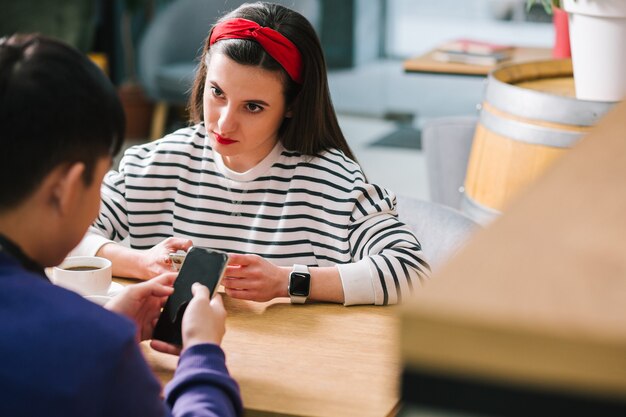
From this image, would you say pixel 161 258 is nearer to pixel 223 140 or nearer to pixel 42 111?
pixel 223 140

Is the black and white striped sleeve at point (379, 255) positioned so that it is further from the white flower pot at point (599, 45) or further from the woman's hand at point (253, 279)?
the white flower pot at point (599, 45)

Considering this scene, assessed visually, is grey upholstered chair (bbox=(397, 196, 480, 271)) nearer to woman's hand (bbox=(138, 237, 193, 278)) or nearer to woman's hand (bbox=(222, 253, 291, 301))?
woman's hand (bbox=(222, 253, 291, 301))

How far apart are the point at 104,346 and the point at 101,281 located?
637 millimetres

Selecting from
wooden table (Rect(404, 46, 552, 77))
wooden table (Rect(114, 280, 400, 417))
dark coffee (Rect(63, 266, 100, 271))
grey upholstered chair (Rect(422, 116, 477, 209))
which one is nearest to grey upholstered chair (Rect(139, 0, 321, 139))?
wooden table (Rect(404, 46, 552, 77))

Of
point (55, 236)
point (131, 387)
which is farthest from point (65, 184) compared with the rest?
point (131, 387)

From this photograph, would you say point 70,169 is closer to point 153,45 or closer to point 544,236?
point 544,236

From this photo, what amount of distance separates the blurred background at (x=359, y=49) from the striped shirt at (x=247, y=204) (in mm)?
2889

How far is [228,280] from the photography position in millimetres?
1539

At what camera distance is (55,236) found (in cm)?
95

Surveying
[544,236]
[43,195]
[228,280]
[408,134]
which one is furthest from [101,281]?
[408,134]

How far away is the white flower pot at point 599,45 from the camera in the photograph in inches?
83.9

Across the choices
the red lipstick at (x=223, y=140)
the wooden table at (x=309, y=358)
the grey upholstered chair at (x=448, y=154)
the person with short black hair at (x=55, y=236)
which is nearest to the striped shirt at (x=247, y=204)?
the red lipstick at (x=223, y=140)

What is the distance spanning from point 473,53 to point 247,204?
2.29 m

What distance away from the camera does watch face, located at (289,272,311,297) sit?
5.01ft
